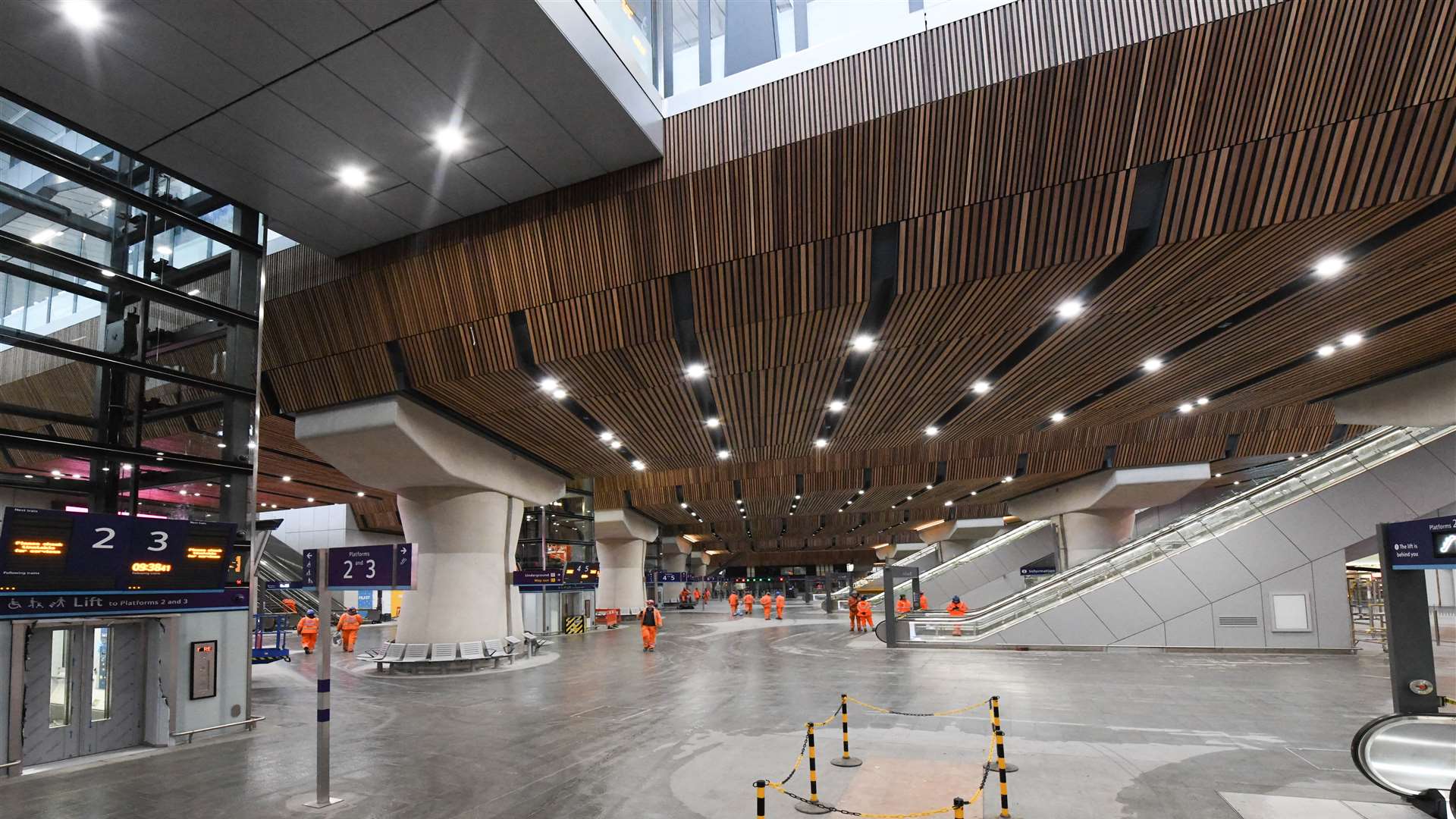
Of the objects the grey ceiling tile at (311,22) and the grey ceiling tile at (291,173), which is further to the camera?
the grey ceiling tile at (291,173)

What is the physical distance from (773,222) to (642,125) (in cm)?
216

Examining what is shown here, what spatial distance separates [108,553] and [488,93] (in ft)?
24.4

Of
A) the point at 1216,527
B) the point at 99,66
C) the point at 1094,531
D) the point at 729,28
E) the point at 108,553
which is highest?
the point at 729,28

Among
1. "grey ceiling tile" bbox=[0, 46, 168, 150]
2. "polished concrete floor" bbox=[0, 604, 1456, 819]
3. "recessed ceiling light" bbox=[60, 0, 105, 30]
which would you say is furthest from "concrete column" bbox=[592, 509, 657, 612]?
"recessed ceiling light" bbox=[60, 0, 105, 30]

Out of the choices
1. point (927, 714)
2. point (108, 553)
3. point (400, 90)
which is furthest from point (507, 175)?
point (927, 714)

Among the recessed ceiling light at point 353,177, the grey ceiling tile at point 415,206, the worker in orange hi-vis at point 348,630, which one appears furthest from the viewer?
the worker in orange hi-vis at point 348,630

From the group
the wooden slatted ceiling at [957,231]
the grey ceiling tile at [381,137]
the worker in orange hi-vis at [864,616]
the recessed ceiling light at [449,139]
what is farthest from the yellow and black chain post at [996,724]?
the worker in orange hi-vis at [864,616]

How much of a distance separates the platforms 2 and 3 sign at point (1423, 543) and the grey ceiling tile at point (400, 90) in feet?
35.5

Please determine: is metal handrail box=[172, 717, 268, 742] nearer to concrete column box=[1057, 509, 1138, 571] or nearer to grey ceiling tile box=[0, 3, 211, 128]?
grey ceiling tile box=[0, 3, 211, 128]

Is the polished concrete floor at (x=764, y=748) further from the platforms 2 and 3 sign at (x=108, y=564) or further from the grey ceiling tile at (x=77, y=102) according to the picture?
the grey ceiling tile at (x=77, y=102)

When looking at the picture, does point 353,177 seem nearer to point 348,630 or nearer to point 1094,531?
point 348,630

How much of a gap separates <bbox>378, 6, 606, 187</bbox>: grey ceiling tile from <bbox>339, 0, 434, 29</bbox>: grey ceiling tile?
3.9 inches

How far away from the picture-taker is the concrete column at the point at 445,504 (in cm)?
1738

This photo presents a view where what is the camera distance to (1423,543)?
7090 millimetres
